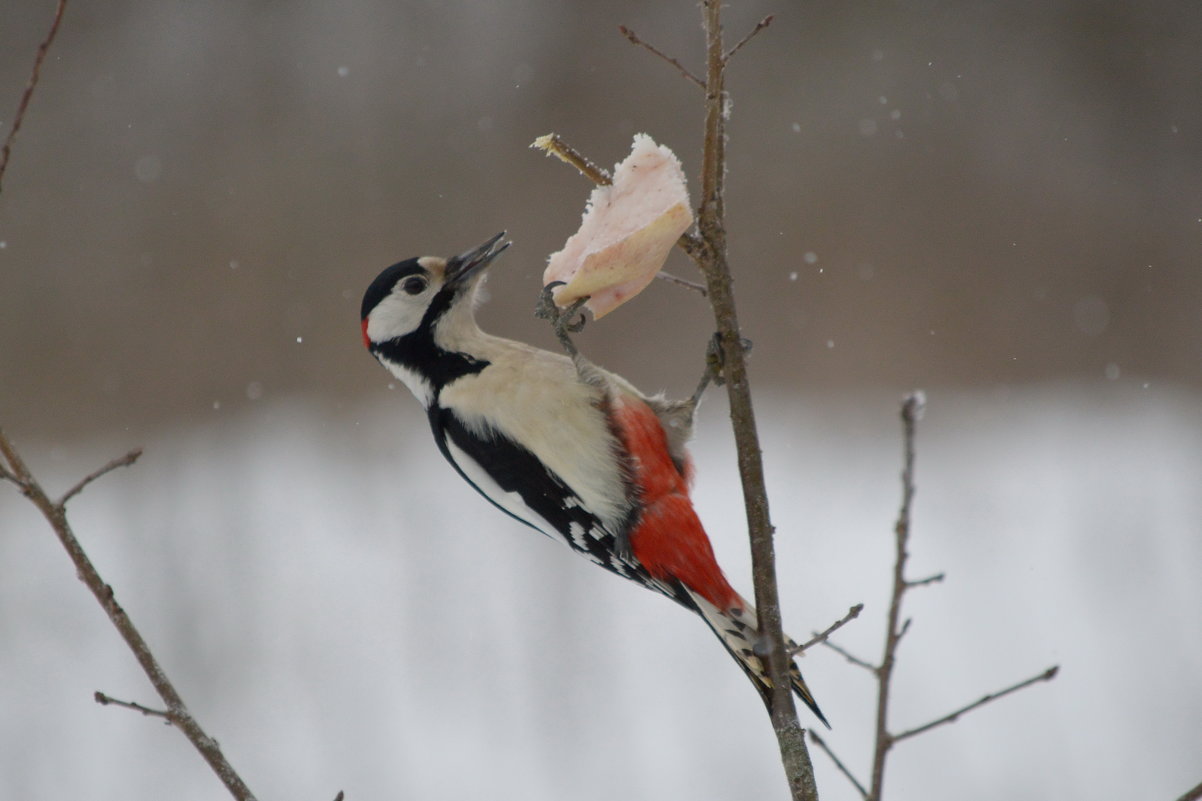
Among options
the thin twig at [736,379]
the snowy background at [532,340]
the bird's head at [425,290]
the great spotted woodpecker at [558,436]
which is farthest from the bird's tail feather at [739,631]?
the snowy background at [532,340]

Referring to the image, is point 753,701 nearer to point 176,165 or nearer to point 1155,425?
point 1155,425

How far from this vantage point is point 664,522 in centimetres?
208

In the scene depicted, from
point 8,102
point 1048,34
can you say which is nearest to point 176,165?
point 8,102

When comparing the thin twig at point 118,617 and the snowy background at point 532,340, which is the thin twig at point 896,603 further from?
the snowy background at point 532,340

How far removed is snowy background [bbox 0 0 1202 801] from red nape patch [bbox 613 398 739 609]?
101 inches

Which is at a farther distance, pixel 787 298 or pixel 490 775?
pixel 787 298

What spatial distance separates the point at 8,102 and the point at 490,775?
5.36m

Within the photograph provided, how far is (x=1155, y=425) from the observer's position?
6.08 metres

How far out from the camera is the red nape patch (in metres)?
2.04

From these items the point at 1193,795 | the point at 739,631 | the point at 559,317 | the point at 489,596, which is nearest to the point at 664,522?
the point at 739,631

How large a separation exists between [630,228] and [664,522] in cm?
68

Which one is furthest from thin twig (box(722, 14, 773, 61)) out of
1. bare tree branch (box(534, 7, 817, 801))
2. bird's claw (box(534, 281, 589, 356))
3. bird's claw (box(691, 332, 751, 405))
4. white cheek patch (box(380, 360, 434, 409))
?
white cheek patch (box(380, 360, 434, 409))

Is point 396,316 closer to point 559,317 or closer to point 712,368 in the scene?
point 559,317

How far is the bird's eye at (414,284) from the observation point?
2.24m
